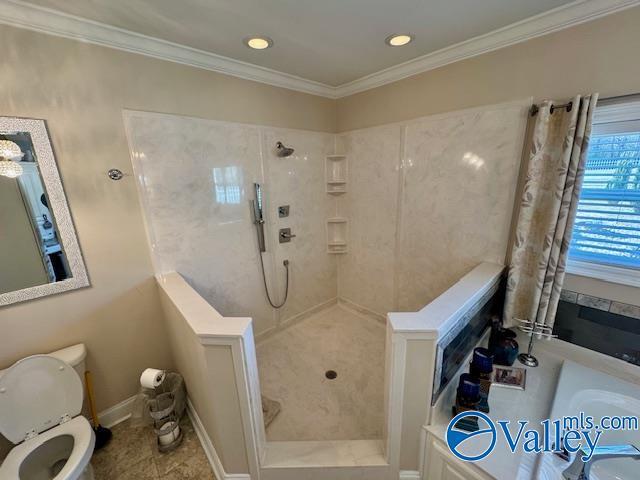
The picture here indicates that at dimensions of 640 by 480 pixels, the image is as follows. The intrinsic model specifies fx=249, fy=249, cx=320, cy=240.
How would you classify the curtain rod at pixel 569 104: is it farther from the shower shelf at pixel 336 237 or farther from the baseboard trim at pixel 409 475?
the baseboard trim at pixel 409 475

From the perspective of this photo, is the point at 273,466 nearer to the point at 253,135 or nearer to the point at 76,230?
the point at 76,230

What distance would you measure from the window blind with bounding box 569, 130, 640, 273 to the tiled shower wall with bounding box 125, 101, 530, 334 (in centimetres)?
38

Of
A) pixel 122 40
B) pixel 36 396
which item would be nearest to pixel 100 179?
pixel 122 40

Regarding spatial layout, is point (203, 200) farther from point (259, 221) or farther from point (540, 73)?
point (540, 73)

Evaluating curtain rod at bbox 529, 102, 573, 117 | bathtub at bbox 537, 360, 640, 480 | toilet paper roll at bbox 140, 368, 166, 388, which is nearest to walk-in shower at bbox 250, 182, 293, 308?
toilet paper roll at bbox 140, 368, 166, 388

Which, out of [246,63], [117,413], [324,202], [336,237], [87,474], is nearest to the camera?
[87,474]

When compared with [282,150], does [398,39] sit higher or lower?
higher

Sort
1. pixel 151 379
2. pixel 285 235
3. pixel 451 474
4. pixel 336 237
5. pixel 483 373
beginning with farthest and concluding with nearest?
pixel 336 237
pixel 285 235
pixel 151 379
pixel 483 373
pixel 451 474

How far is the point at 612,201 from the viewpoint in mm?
1473

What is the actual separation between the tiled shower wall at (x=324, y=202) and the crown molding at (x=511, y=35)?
38 centimetres

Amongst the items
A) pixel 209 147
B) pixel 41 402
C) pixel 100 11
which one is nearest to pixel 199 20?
pixel 100 11

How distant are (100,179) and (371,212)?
88.1 inches

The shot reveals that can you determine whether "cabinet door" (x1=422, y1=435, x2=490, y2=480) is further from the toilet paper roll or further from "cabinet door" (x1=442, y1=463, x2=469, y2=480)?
the toilet paper roll

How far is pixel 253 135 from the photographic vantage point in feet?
7.19
